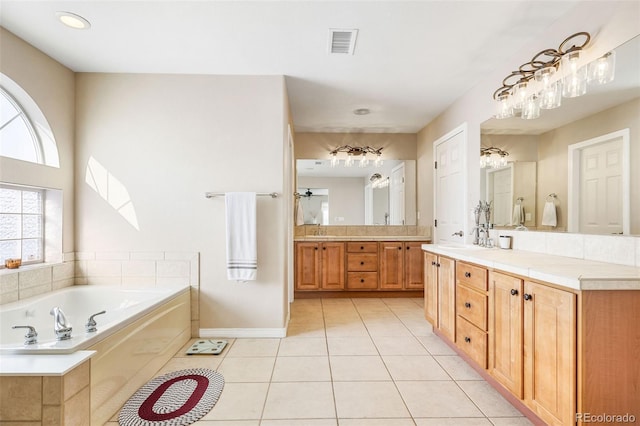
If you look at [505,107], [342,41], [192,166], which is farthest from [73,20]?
[505,107]

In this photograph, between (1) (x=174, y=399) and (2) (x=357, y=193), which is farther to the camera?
(2) (x=357, y=193)

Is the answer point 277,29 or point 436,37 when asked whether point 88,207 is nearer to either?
point 277,29

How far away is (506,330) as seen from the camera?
→ 175cm

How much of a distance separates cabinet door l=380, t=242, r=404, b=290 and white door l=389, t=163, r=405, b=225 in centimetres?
60

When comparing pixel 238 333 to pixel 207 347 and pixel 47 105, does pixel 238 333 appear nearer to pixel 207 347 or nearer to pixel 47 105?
pixel 207 347

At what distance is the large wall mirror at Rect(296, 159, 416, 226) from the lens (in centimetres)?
465

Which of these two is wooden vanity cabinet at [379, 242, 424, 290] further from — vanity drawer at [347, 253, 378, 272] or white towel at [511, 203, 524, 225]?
white towel at [511, 203, 524, 225]

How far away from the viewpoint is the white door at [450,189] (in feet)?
10.9

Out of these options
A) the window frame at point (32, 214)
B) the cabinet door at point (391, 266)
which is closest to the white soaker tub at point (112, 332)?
the window frame at point (32, 214)

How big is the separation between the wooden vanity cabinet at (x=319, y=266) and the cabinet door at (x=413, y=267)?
889 mm

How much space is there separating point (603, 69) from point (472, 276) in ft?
4.64

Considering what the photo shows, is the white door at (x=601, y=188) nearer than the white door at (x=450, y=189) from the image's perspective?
Yes

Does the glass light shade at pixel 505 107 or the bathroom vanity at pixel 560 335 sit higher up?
the glass light shade at pixel 505 107
